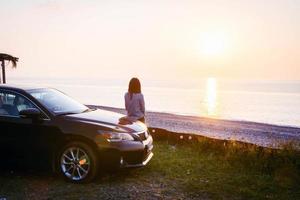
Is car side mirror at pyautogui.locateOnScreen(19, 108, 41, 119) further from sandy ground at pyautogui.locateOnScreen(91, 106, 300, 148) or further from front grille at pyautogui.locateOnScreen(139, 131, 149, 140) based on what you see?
sandy ground at pyautogui.locateOnScreen(91, 106, 300, 148)

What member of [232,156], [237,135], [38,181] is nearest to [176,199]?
[38,181]

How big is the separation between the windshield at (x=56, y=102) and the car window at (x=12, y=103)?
0.20m

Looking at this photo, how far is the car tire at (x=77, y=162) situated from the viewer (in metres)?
7.39

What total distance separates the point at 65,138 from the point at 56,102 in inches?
39.4

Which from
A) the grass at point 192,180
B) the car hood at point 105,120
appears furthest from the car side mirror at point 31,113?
the grass at point 192,180

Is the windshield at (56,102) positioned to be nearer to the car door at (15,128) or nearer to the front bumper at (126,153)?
the car door at (15,128)

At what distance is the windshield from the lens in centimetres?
784

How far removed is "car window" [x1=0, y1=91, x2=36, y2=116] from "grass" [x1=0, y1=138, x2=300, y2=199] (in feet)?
4.21

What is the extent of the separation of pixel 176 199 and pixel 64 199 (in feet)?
5.94

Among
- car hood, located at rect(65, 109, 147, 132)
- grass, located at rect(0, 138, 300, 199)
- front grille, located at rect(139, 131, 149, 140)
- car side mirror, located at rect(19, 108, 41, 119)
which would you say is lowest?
grass, located at rect(0, 138, 300, 199)

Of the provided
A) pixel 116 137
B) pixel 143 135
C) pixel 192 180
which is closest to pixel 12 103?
pixel 116 137

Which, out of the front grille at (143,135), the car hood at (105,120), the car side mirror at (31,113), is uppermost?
the car side mirror at (31,113)

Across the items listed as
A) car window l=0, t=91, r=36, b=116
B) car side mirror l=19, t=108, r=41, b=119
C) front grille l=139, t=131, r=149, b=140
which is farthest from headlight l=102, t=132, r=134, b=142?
car window l=0, t=91, r=36, b=116

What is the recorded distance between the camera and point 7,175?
8094 millimetres
